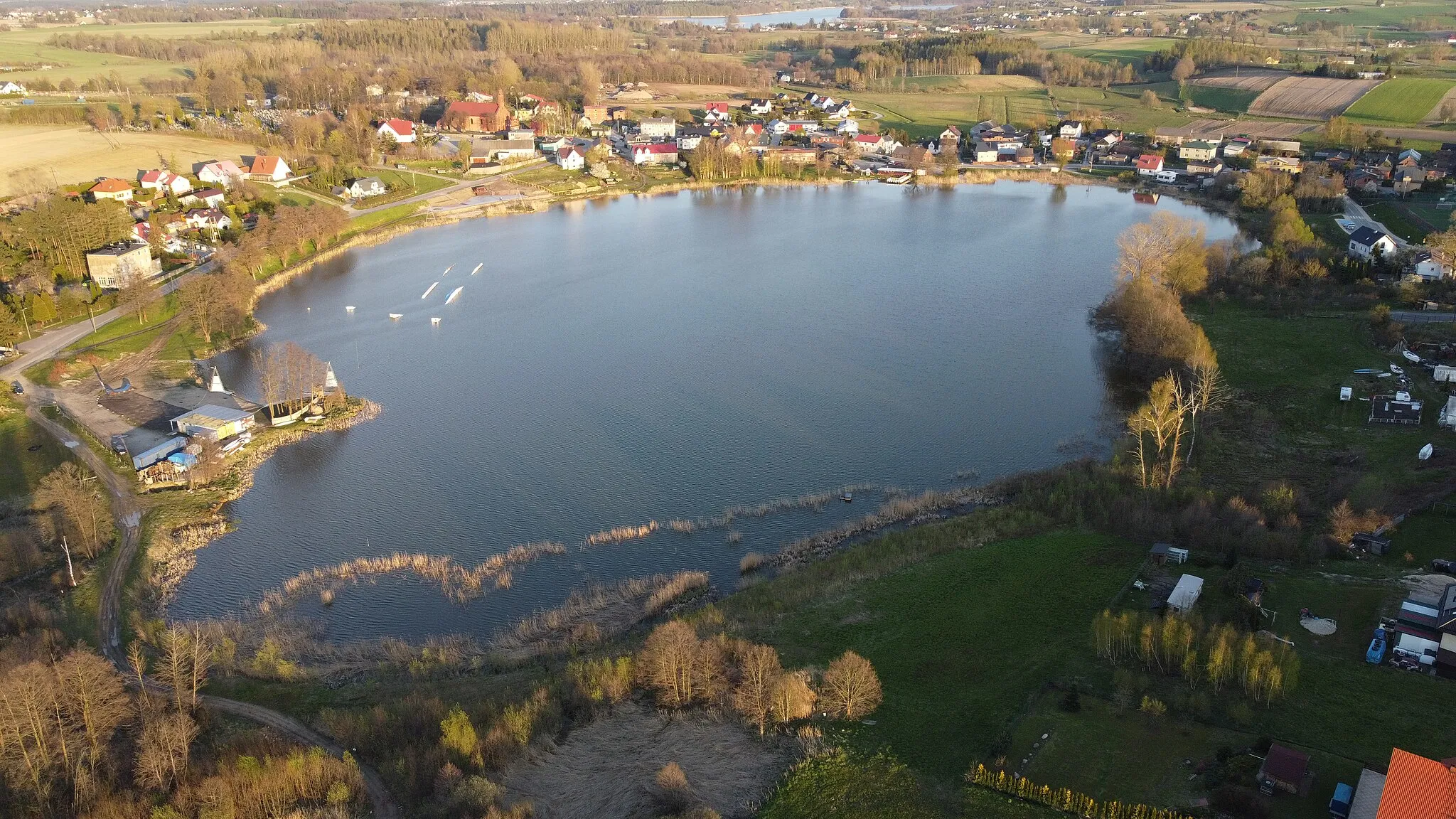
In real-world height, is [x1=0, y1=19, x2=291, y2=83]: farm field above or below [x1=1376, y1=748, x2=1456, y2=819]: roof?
above

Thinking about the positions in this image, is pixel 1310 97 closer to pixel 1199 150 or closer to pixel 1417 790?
pixel 1199 150

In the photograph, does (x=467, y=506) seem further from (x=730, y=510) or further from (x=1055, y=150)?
(x=1055, y=150)

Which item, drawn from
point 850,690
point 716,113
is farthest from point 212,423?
point 716,113

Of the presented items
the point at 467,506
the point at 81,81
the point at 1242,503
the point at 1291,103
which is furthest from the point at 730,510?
the point at 81,81

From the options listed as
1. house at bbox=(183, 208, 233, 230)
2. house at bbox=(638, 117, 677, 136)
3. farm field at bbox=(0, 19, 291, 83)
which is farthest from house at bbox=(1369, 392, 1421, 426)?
farm field at bbox=(0, 19, 291, 83)

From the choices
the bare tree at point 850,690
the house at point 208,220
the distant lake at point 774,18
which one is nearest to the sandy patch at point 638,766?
the bare tree at point 850,690

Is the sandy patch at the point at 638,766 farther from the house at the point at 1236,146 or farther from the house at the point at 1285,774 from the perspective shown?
the house at the point at 1236,146

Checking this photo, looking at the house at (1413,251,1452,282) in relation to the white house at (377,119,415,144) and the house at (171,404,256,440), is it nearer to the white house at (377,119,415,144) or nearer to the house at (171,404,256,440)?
the house at (171,404,256,440)
